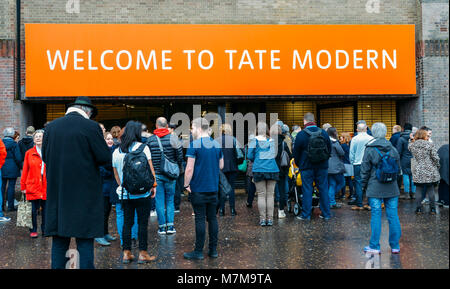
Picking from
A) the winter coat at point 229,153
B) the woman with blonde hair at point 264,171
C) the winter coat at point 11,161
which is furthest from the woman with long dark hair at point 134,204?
the winter coat at point 11,161

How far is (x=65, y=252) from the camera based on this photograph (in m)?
4.48

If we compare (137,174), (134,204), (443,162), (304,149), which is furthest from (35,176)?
(443,162)

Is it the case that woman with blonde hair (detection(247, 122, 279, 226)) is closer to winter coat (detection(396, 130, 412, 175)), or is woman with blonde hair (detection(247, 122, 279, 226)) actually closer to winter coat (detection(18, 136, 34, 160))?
winter coat (detection(396, 130, 412, 175))

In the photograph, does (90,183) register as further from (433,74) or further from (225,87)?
(433,74)

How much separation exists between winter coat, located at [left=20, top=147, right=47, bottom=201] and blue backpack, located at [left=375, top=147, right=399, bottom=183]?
5496 millimetres

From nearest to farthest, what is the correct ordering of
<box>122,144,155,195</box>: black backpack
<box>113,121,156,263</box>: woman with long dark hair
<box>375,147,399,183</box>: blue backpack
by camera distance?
<box>122,144,155,195</box>: black backpack < <box>113,121,156,263</box>: woman with long dark hair < <box>375,147,399,183</box>: blue backpack

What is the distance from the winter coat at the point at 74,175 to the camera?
14.2ft

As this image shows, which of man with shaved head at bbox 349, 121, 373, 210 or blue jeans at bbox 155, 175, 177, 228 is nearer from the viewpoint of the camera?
blue jeans at bbox 155, 175, 177, 228

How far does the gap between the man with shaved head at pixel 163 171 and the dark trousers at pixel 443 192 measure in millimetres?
6088

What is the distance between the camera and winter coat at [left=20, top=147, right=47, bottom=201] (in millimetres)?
7289

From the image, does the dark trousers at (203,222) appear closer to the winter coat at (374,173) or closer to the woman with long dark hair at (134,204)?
the woman with long dark hair at (134,204)

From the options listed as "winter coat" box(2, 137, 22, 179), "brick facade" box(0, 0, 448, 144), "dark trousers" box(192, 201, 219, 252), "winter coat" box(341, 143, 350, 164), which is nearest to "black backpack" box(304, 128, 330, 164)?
"winter coat" box(341, 143, 350, 164)

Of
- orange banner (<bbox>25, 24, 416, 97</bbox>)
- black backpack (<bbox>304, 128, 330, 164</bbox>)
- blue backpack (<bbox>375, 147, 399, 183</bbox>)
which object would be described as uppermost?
orange banner (<bbox>25, 24, 416, 97</bbox>)

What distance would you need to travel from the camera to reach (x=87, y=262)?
4.43 meters
